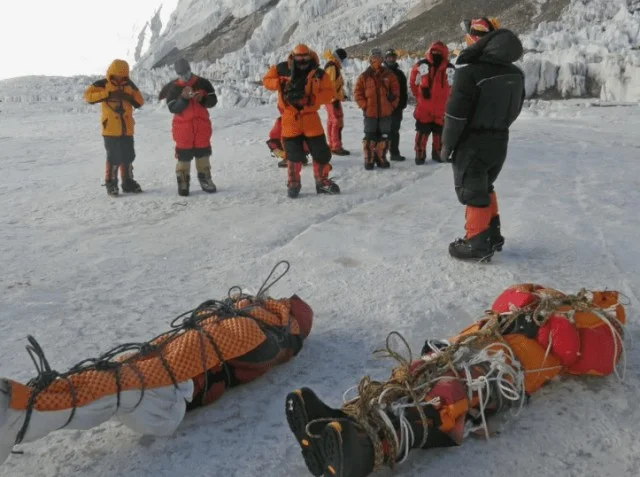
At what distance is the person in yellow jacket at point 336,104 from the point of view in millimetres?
7188

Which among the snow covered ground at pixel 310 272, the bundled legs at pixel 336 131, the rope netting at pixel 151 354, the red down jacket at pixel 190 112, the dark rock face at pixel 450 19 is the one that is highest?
the dark rock face at pixel 450 19

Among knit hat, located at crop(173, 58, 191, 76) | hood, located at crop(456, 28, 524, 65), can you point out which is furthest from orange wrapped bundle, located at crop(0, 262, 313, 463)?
knit hat, located at crop(173, 58, 191, 76)

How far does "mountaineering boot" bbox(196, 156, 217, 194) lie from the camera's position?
598 centimetres

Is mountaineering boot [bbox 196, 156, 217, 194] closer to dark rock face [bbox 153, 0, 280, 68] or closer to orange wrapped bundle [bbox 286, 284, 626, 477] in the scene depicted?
orange wrapped bundle [bbox 286, 284, 626, 477]

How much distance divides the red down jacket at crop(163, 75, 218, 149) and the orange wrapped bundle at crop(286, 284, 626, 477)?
3966 millimetres

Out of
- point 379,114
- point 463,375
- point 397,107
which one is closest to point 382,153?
point 379,114

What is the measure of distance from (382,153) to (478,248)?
309 cm

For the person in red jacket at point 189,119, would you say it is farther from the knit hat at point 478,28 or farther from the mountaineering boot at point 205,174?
the knit hat at point 478,28

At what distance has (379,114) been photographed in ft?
22.0

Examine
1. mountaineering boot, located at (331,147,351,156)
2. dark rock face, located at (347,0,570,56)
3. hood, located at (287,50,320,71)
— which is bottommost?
mountaineering boot, located at (331,147,351,156)

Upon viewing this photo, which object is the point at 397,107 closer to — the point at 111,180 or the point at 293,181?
the point at 293,181

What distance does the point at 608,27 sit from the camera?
618 inches

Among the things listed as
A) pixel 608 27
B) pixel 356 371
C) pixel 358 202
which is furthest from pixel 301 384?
pixel 608 27

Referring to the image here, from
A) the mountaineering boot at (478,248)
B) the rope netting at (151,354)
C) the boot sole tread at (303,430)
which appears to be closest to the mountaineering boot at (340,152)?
the mountaineering boot at (478,248)
